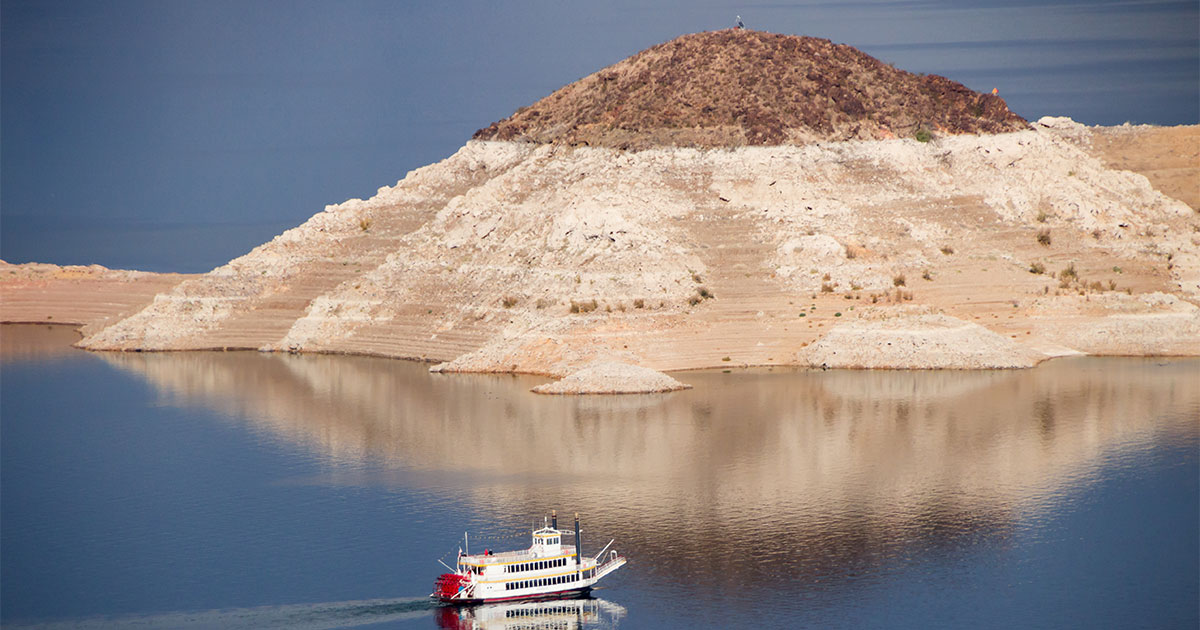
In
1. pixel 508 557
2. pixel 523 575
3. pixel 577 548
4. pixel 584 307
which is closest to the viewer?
pixel 523 575

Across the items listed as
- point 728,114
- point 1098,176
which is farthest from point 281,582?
point 1098,176

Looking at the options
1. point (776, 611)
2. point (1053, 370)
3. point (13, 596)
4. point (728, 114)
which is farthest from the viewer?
point (728, 114)

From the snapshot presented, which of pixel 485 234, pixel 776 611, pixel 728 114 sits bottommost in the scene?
pixel 776 611

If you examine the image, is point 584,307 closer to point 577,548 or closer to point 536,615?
point 577,548

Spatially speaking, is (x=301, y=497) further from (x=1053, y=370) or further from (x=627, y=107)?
(x=627, y=107)

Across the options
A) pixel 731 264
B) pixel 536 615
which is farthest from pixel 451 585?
pixel 731 264

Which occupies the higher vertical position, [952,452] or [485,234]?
[485,234]

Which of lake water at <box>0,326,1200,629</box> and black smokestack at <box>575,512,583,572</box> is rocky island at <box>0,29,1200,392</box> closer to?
lake water at <box>0,326,1200,629</box>

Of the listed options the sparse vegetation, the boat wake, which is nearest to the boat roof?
the boat wake
